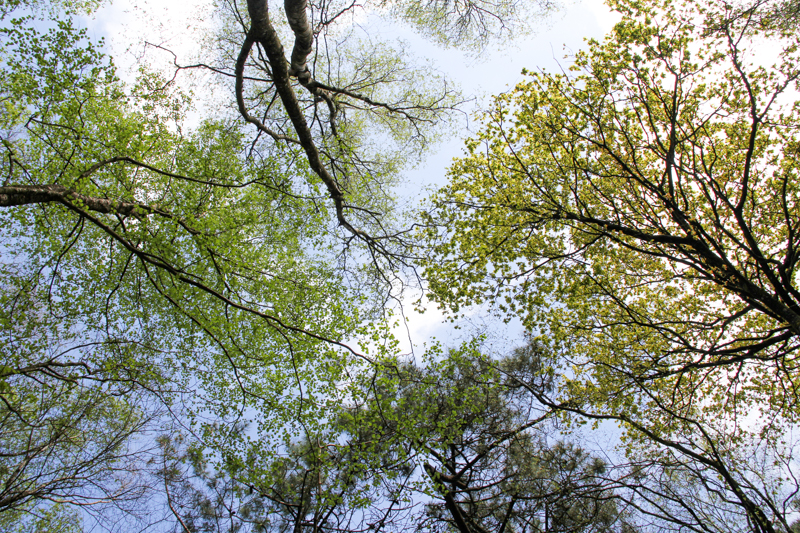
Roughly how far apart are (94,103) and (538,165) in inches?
360

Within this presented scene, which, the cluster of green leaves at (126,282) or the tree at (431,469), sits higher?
the cluster of green leaves at (126,282)

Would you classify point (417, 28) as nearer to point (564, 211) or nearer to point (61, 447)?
point (564, 211)

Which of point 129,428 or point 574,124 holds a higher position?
point 574,124

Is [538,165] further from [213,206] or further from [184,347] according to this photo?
[184,347]

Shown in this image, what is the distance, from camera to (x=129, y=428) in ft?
26.3

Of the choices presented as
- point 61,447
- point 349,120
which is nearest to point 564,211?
point 349,120

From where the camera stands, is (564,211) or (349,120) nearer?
(564,211)

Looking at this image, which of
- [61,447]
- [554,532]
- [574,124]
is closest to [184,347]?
[61,447]

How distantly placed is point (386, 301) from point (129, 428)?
6.75 metres

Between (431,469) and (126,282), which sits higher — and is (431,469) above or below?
below

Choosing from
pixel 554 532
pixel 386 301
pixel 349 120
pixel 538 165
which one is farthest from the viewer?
pixel 349 120

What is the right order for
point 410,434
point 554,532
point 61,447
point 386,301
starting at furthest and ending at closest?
point 386,301 → point 61,447 → point 410,434 → point 554,532

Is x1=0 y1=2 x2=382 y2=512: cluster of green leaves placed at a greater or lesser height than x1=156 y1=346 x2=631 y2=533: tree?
greater

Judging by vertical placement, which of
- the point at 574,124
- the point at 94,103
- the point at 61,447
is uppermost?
the point at 94,103
